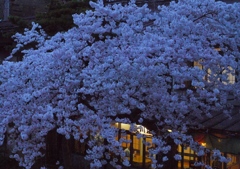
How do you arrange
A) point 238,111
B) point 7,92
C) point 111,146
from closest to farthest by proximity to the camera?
1. point 111,146
2. point 7,92
3. point 238,111

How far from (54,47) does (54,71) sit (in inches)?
44.3

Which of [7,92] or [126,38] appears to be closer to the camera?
[126,38]

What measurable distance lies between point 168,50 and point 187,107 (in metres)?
1.56

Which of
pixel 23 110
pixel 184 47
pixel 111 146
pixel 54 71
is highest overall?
pixel 184 47

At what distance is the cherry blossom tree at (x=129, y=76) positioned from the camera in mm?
9180

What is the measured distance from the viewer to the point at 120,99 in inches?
374

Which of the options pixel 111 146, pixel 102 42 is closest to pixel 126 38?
pixel 102 42

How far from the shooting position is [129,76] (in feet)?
30.1

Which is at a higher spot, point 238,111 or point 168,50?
point 168,50

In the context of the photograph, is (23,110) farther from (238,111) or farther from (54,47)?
(238,111)

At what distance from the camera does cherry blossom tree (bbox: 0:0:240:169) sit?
9.18 metres

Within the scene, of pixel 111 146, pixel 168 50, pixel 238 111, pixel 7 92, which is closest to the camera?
pixel 168 50

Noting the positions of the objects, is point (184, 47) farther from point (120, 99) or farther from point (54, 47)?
point (54, 47)

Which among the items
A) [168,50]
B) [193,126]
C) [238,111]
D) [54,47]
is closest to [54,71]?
[54,47]
